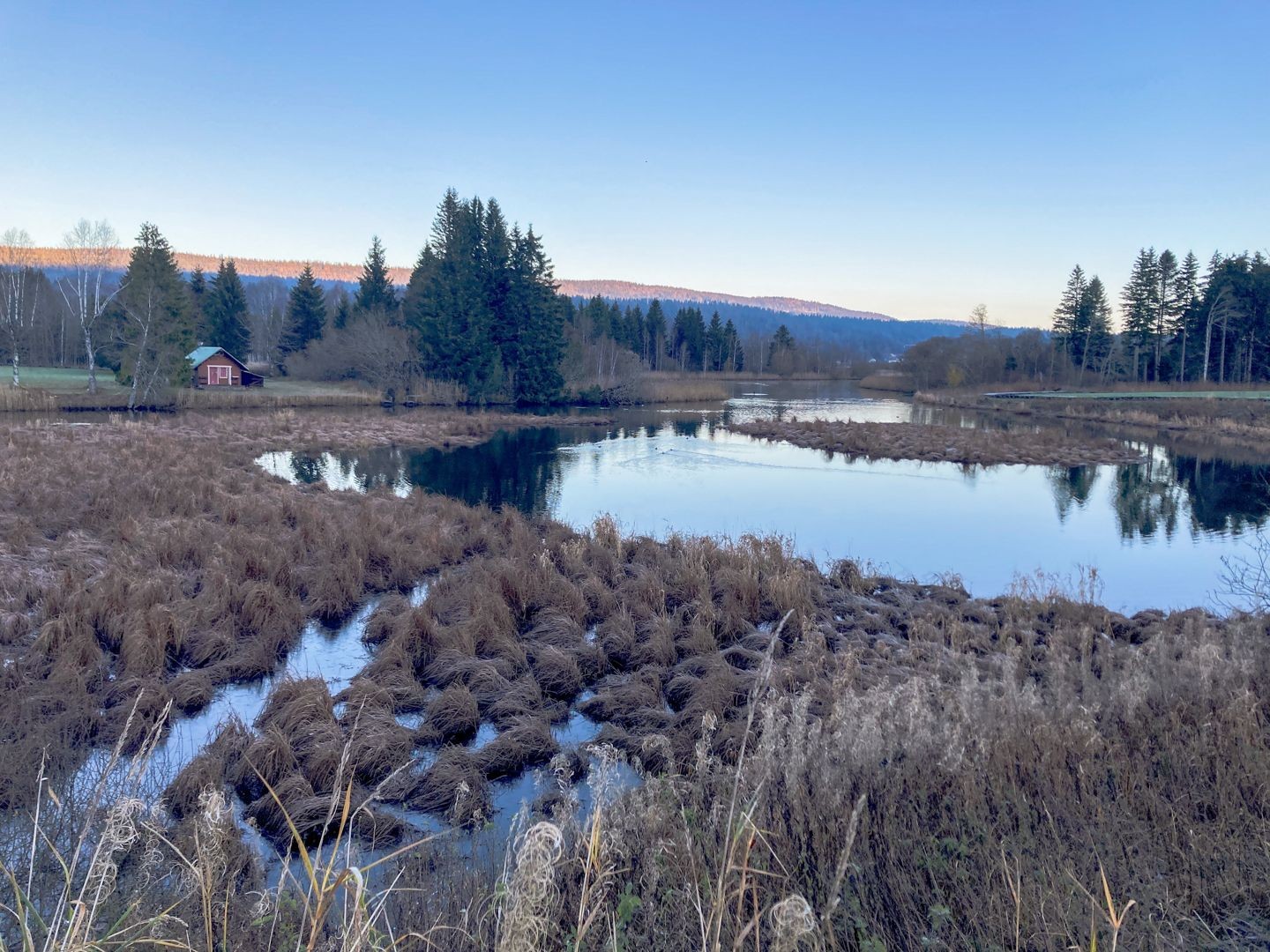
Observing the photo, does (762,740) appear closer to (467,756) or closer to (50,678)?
(467,756)

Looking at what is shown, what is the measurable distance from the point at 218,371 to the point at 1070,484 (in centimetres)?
4911

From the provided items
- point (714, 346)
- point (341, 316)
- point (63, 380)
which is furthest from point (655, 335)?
point (63, 380)

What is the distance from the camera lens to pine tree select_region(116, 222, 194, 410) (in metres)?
38.8

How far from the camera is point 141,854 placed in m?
3.98

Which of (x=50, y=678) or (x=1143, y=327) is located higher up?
(x=1143, y=327)

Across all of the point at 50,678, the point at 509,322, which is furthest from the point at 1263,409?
the point at 50,678

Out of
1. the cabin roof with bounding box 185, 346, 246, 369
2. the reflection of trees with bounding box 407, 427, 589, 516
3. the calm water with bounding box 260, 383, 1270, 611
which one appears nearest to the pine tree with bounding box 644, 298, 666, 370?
the cabin roof with bounding box 185, 346, 246, 369

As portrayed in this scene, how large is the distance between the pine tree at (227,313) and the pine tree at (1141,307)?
70.6 metres

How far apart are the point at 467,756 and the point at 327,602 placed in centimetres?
453

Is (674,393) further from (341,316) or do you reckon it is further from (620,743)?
(620,743)

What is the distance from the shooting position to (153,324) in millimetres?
39219

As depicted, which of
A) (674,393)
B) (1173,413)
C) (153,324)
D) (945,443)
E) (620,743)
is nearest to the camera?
(620,743)

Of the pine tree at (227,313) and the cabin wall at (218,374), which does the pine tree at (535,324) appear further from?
the pine tree at (227,313)

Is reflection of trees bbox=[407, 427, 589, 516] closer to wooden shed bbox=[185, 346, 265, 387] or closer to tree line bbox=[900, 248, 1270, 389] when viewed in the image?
wooden shed bbox=[185, 346, 265, 387]
